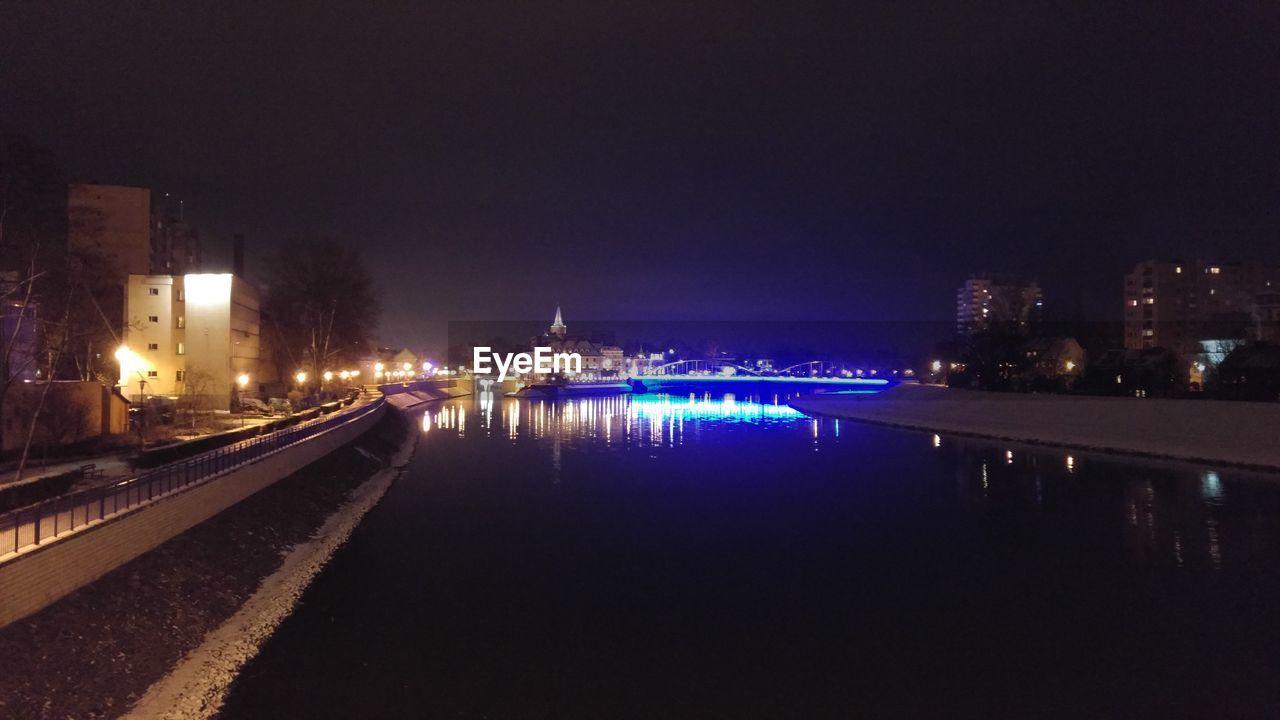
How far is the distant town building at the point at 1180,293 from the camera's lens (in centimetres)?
8019

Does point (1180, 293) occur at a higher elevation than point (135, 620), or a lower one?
higher

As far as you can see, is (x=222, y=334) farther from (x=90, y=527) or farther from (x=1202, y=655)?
(x=1202, y=655)

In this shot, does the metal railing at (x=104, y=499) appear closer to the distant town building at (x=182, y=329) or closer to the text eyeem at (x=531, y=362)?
the distant town building at (x=182, y=329)

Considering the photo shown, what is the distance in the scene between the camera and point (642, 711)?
879 centimetres

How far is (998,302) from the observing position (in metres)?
94.2

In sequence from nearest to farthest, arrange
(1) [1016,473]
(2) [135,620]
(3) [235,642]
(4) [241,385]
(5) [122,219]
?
(2) [135,620] < (3) [235,642] < (1) [1016,473] < (4) [241,385] < (5) [122,219]

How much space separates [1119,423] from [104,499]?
40204 millimetres

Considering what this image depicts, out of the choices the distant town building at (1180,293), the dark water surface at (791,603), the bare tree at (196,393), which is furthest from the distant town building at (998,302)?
the bare tree at (196,393)

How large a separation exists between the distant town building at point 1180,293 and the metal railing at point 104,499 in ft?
278

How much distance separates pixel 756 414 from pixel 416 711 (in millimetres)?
57701

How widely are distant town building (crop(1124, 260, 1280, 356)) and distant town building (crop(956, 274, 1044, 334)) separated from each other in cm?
1023

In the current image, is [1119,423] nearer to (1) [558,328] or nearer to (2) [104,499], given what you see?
(2) [104,499]

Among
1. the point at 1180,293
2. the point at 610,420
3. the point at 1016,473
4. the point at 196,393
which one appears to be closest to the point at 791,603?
the point at 1016,473

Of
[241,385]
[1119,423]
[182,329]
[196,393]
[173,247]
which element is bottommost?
[1119,423]
